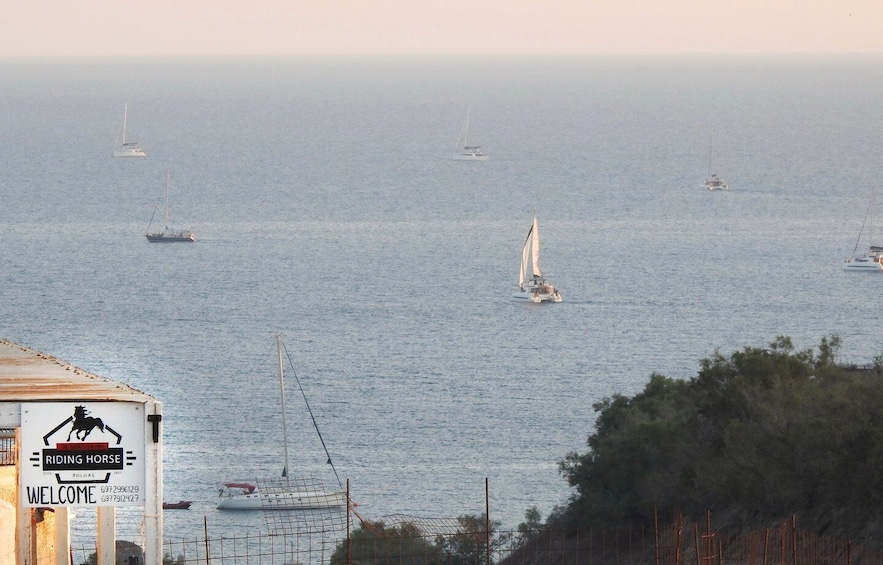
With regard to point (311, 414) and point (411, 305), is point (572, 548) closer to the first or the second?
point (311, 414)

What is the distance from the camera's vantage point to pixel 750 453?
3284 cm

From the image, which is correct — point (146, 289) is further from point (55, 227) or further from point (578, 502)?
point (578, 502)

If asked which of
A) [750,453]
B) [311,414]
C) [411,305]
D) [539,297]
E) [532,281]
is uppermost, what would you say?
[532,281]

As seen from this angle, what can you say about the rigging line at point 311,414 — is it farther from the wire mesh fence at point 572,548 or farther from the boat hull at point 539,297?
the wire mesh fence at point 572,548

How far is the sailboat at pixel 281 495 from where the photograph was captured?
63344 mm

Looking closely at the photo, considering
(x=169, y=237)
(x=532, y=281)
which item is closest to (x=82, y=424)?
(x=532, y=281)

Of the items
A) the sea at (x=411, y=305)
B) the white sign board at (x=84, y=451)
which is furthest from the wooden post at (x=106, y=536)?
the sea at (x=411, y=305)

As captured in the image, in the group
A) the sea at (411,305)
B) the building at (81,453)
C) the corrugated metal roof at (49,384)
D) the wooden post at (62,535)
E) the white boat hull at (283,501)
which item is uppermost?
the sea at (411,305)

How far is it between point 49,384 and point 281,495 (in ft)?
153

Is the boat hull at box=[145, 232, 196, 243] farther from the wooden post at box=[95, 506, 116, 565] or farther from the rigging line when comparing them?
the wooden post at box=[95, 506, 116, 565]

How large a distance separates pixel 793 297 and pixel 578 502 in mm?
70295

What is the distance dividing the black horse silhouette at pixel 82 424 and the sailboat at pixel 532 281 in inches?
3507

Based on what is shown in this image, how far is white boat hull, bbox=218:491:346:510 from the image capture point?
207 feet

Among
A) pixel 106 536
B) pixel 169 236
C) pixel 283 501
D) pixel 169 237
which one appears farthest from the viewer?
pixel 169 236
